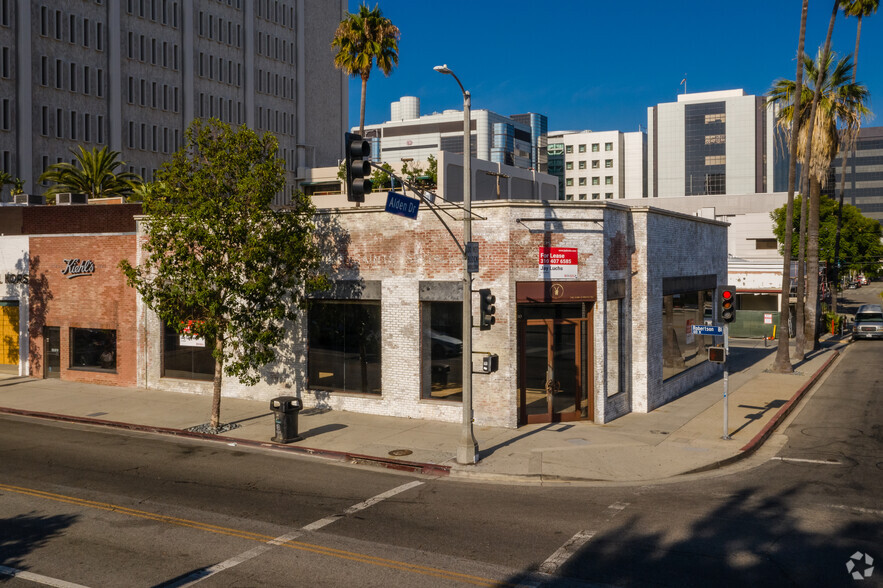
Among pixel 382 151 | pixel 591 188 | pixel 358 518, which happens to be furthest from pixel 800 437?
pixel 382 151

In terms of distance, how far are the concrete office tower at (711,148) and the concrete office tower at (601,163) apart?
4.54 meters

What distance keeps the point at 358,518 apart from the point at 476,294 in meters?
8.82

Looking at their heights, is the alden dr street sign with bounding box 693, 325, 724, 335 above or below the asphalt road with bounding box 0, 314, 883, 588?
above

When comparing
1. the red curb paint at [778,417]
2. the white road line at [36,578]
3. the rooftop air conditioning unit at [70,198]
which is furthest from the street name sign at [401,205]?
the rooftop air conditioning unit at [70,198]

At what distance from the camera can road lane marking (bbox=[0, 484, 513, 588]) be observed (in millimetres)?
10281

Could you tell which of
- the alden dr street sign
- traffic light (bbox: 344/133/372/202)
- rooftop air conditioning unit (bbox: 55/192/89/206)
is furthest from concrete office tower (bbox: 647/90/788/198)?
traffic light (bbox: 344/133/372/202)

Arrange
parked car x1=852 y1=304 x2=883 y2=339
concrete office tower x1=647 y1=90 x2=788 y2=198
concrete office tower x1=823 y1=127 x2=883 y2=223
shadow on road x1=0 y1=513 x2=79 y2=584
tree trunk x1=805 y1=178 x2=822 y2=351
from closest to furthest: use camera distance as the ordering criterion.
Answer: shadow on road x1=0 y1=513 x2=79 y2=584
tree trunk x1=805 y1=178 x2=822 y2=351
parked car x1=852 y1=304 x2=883 y2=339
concrete office tower x1=647 y1=90 x2=788 y2=198
concrete office tower x1=823 y1=127 x2=883 y2=223

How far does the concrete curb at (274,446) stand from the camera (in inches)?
648

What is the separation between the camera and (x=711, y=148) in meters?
163

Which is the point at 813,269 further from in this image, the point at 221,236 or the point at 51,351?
the point at 51,351

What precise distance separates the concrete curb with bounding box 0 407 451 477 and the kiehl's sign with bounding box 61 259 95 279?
636 cm

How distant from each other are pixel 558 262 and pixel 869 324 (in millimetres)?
38871

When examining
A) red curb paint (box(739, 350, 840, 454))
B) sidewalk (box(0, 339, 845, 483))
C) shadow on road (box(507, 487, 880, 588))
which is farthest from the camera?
red curb paint (box(739, 350, 840, 454))

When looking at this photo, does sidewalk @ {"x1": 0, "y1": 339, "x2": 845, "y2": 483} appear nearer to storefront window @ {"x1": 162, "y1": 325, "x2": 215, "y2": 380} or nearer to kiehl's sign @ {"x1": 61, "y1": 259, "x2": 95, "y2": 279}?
storefront window @ {"x1": 162, "y1": 325, "x2": 215, "y2": 380}
